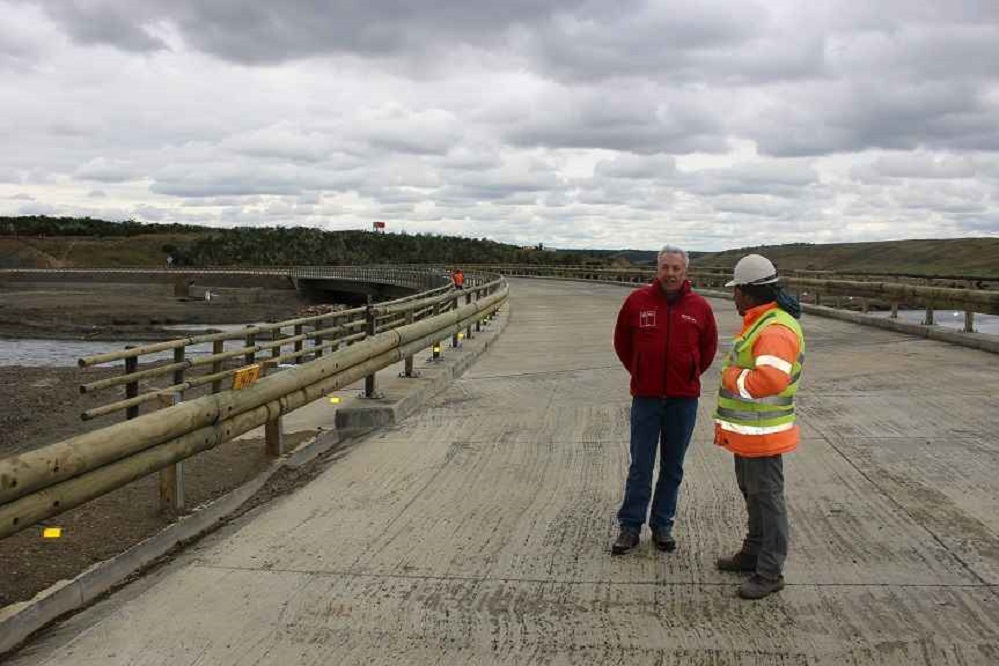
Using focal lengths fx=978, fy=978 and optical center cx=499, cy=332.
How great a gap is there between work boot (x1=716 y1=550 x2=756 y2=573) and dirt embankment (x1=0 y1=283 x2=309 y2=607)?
341 centimetres

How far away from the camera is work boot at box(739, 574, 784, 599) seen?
15.5 feet

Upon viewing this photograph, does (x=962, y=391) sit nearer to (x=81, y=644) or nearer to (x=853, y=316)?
(x=81, y=644)

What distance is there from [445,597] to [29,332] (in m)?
46.6

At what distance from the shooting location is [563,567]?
5.26 meters

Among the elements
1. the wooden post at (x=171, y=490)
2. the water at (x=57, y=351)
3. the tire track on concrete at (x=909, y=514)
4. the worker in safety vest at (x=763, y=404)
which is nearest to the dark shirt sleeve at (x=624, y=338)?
the worker in safety vest at (x=763, y=404)

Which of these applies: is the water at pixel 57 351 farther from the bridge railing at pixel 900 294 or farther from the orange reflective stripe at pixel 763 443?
the orange reflective stripe at pixel 763 443

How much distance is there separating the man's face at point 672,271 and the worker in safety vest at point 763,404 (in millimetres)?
473

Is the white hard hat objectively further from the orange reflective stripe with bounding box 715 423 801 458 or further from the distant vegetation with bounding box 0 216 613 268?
the distant vegetation with bounding box 0 216 613 268

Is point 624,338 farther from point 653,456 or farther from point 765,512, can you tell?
point 765,512

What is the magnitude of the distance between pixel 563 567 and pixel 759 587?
1058mm

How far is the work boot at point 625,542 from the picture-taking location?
5.45 m

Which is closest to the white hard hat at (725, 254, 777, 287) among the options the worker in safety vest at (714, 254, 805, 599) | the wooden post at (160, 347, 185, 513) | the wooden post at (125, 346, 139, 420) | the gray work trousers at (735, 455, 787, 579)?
the worker in safety vest at (714, 254, 805, 599)

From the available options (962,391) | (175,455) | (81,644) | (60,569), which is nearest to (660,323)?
(175,455)

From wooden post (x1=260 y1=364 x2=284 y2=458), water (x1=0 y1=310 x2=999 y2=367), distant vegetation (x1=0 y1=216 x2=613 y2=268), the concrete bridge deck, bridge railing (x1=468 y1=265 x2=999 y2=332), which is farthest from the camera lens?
distant vegetation (x1=0 y1=216 x2=613 y2=268)
